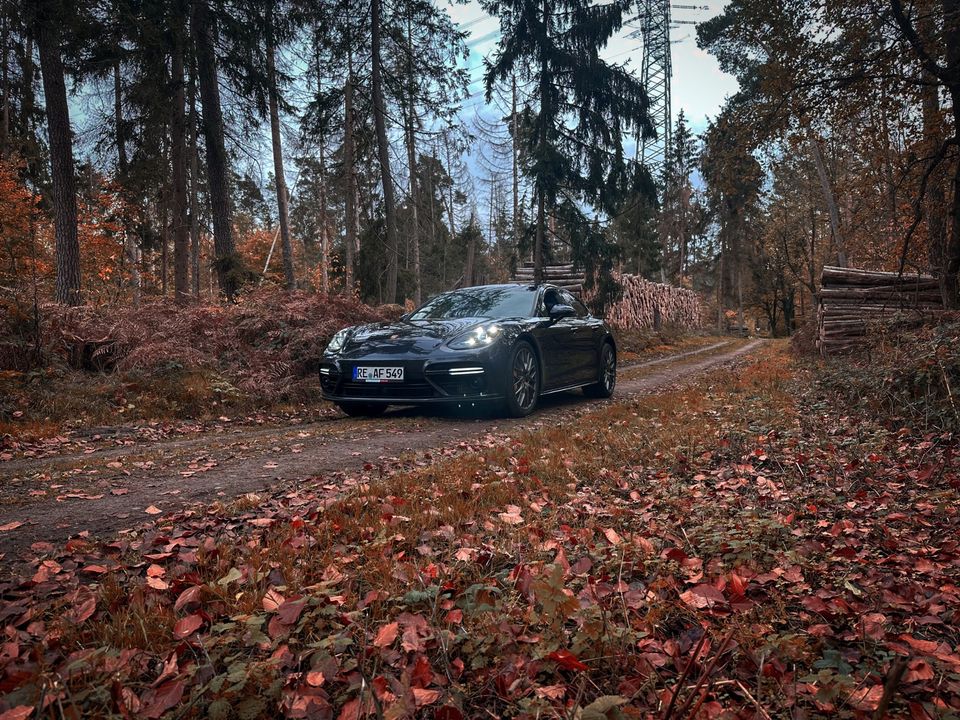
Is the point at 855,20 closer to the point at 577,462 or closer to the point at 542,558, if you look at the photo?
the point at 577,462

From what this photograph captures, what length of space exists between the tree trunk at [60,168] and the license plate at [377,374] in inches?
286

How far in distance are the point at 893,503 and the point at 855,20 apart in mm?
7289

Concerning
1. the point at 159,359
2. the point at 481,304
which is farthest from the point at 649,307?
the point at 159,359

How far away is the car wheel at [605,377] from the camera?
27.6 ft

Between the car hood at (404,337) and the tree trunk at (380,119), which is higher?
the tree trunk at (380,119)

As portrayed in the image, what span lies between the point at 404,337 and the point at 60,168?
8816 mm

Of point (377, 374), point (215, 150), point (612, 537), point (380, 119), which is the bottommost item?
point (612, 537)

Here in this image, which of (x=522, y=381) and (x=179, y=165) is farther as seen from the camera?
(x=179, y=165)

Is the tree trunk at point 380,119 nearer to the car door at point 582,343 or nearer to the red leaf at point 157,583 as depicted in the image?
the car door at point 582,343

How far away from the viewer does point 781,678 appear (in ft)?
4.97

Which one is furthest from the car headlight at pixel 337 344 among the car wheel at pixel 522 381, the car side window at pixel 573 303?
the car side window at pixel 573 303

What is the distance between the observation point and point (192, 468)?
157 inches

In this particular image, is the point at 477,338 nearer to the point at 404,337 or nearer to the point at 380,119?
the point at 404,337

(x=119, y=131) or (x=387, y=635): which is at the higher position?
(x=119, y=131)
